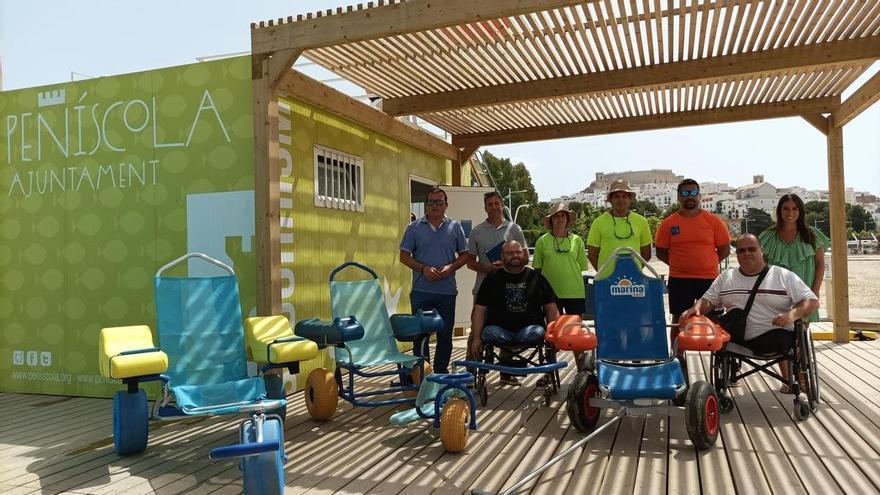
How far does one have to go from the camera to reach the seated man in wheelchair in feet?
15.4

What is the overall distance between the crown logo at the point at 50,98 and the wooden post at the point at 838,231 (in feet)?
25.4

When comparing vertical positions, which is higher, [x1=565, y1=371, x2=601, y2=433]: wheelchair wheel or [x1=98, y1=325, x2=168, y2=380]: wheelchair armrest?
[x1=98, y1=325, x2=168, y2=380]: wheelchair armrest

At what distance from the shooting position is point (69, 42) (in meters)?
4.00

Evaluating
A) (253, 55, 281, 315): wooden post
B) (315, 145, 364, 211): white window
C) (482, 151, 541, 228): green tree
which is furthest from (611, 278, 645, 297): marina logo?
(482, 151, 541, 228): green tree

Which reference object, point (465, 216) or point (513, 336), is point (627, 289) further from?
point (465, 216)

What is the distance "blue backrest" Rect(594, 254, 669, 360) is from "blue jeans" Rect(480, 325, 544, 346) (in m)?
0.46

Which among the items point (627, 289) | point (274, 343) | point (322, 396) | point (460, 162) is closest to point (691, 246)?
point (627, 289)

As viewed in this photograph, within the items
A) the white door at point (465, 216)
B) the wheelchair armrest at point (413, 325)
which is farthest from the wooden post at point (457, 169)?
the wheelchair armrest at point (413, 325)

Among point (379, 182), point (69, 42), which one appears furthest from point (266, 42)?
point (379, 182)

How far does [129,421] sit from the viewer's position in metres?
3.57

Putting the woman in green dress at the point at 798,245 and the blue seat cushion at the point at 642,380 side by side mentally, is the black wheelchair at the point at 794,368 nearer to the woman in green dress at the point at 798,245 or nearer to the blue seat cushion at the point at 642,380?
the blue seat cushion at the point at 642,380

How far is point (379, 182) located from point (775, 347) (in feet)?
13.6

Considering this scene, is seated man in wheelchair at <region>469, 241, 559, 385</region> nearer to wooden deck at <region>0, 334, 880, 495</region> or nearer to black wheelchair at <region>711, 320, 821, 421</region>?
wooden deck at <region>0, 334, 880, 495</region>

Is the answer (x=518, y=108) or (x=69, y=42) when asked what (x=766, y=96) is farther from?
(x=69, y=42)
